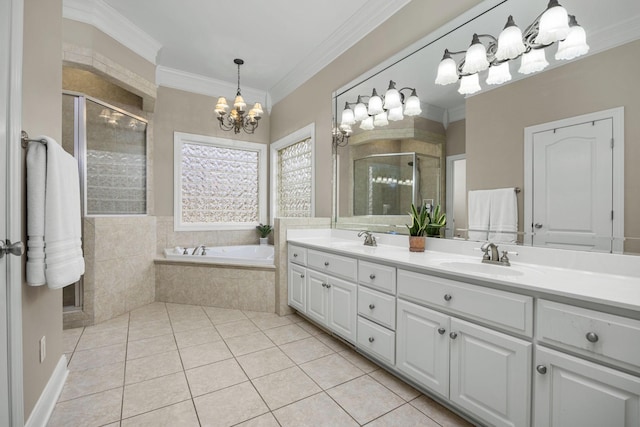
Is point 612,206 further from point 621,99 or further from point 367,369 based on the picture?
point 367,369

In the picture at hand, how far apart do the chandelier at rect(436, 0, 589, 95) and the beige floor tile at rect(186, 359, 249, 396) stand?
2391 millimetres

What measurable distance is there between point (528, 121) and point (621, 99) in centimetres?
37

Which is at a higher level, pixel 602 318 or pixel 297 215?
pixel 297 215

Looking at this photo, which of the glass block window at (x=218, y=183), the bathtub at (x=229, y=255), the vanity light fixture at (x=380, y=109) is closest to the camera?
the vanity light fixture at (x=380, y=109)

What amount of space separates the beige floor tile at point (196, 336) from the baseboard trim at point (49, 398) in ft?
2.33

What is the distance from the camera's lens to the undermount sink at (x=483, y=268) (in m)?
1.45

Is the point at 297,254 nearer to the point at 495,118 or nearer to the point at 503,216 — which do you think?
the point at 503,216

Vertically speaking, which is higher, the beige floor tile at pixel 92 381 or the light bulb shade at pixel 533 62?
the light bulb shade at pixel 533 62

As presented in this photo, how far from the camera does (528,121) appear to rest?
5.34ft

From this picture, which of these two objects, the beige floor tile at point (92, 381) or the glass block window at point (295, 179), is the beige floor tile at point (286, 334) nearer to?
the beige floor tile at point (92, 381)

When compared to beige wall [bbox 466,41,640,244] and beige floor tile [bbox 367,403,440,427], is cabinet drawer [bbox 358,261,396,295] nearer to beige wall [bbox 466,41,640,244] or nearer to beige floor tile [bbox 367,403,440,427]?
beige floor tile [bbox 367,403,440,427]

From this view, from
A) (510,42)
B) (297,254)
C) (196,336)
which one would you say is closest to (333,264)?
(297,254)

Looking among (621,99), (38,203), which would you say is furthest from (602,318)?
(38,203)

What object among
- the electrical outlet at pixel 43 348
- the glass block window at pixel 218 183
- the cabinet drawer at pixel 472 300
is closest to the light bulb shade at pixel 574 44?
the cabinet drawer at pixel 472 300
